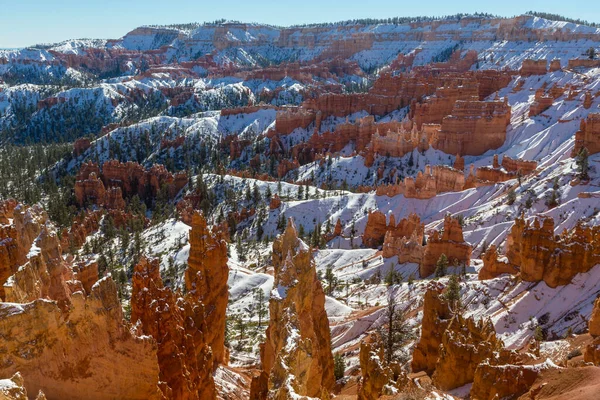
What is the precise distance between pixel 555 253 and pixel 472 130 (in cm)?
6188

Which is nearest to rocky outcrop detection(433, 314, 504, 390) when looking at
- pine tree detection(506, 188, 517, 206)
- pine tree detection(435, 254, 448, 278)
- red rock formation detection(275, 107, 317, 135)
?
pine tree detection(435, 254, 448, 278)

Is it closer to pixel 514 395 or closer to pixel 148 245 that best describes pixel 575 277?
pixel 514 395

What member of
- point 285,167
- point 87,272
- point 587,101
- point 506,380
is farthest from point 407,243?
point 285,167

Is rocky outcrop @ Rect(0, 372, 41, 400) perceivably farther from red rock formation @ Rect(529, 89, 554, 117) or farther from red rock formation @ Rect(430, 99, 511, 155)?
red rock formation @ Rect(529, 89, 554, 117)

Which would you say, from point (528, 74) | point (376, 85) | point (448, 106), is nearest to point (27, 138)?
point (376, 85)

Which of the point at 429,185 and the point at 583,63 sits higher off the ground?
the point at 583,63

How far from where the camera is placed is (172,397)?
56.0 ft

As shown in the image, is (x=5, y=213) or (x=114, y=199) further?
(x=114, y=199)

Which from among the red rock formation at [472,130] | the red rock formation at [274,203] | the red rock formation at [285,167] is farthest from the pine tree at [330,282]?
the red rock formation at [285,167]

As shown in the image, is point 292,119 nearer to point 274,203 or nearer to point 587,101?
point 274,203

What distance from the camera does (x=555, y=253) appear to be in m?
33.1

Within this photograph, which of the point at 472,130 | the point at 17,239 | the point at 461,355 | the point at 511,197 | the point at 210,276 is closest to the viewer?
the point at 461,355

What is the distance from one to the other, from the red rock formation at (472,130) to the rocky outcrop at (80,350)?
83.4m

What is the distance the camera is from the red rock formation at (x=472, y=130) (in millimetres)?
90375
